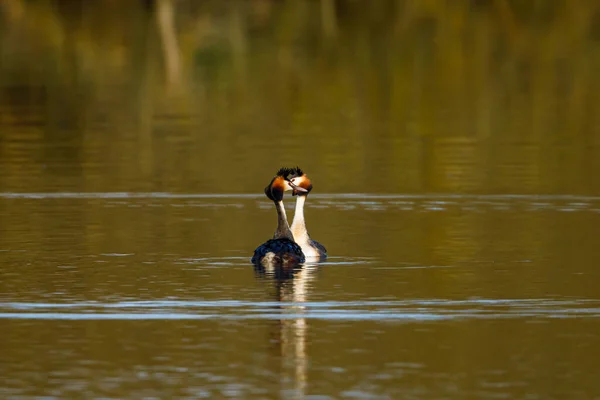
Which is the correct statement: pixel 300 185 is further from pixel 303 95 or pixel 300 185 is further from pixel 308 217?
pixel 303 95

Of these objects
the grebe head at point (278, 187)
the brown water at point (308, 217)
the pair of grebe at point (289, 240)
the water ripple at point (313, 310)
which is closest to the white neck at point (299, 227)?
the pair of grebe at point (289, 240)

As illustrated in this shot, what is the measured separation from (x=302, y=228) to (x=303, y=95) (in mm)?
19030

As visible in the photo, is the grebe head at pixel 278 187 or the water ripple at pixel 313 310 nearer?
the water ripple at pixel 313 310

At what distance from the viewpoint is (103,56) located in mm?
46156

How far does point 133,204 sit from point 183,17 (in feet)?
108

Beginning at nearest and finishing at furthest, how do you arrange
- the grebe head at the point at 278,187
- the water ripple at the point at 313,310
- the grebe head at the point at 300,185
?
1. the water ripple at the point at 313,310
2. the grebe head at the point at 278,187
3. the grebe head at the point at 300,185

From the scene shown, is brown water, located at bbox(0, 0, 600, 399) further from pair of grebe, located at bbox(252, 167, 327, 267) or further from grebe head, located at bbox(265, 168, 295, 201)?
grebe head, located at bbox(265, 168, 295, 201)

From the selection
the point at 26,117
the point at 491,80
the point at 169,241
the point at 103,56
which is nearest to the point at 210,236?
the point at 169,241

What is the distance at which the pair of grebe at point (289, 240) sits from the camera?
16906 mm

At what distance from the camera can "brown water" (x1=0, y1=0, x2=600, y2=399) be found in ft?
40.2

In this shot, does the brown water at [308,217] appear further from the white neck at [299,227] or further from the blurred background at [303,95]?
the white neck at [299,227]

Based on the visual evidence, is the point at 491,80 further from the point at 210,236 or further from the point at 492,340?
the point at 492,340

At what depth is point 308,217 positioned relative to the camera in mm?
20812

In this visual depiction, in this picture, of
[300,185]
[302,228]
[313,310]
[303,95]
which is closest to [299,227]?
[302,228]
